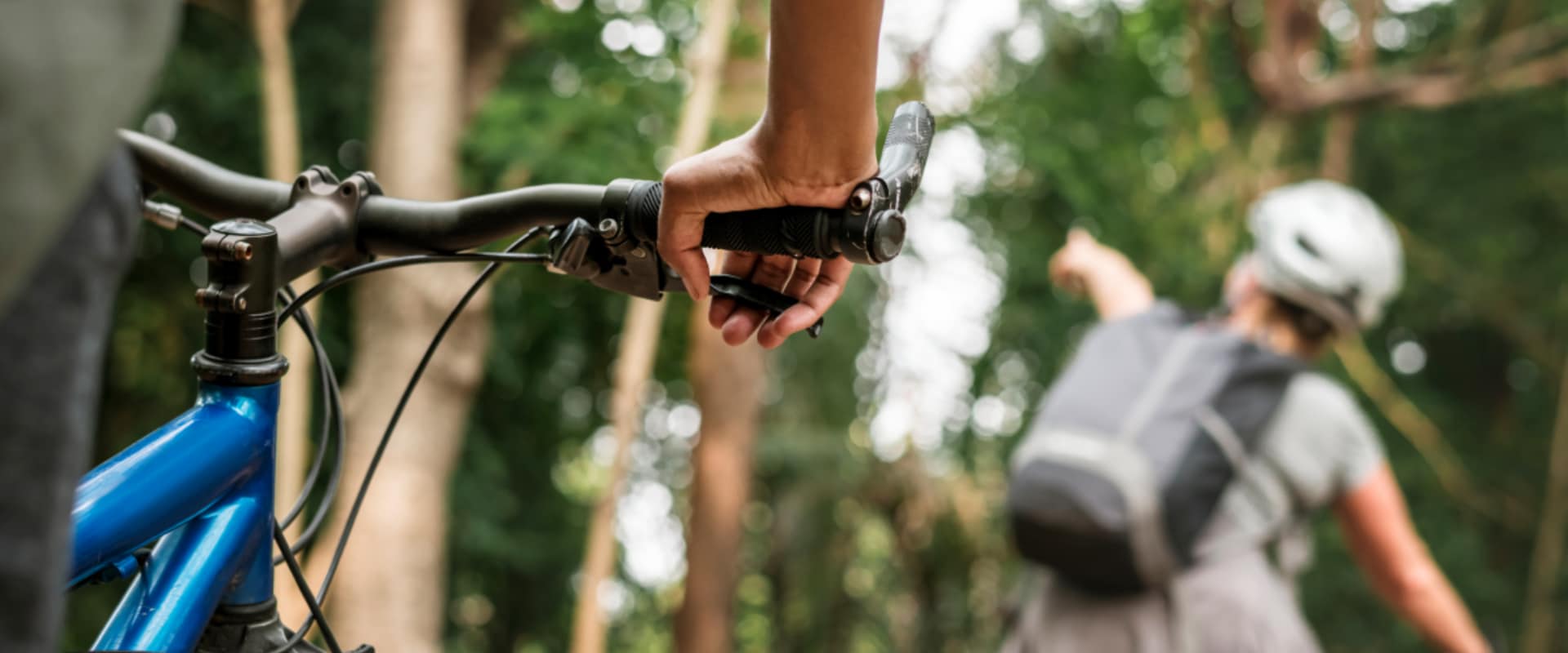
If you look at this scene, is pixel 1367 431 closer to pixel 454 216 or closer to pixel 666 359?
pixel 454 216

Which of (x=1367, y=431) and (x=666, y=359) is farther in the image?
(x=666, y=359)

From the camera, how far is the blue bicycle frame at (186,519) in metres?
0.84

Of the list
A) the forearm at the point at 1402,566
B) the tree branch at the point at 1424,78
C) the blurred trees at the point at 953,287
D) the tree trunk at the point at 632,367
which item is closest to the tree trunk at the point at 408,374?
the blurred trees at the point at 953,287

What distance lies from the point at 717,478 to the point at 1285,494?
242 cm

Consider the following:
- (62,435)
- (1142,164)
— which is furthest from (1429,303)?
(62,435)

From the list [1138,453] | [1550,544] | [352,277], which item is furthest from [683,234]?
[1550,544]

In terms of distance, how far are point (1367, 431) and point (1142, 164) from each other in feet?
7.92

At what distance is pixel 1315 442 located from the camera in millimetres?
2721

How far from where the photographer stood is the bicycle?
85 centimetres

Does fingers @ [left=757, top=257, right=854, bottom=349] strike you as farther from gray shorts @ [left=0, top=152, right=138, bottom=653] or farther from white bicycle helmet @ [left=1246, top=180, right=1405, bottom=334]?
white bicycle helmet @ [left=1246, top=180, right=1405, bottom=334]

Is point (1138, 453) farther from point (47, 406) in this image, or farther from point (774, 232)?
point (47, 406)

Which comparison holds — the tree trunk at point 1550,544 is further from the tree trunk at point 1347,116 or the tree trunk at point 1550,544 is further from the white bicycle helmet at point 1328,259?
the white bicycle helmet at point 1328,259

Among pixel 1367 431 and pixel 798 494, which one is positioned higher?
pixel 1367 431

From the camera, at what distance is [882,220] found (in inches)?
32.7
